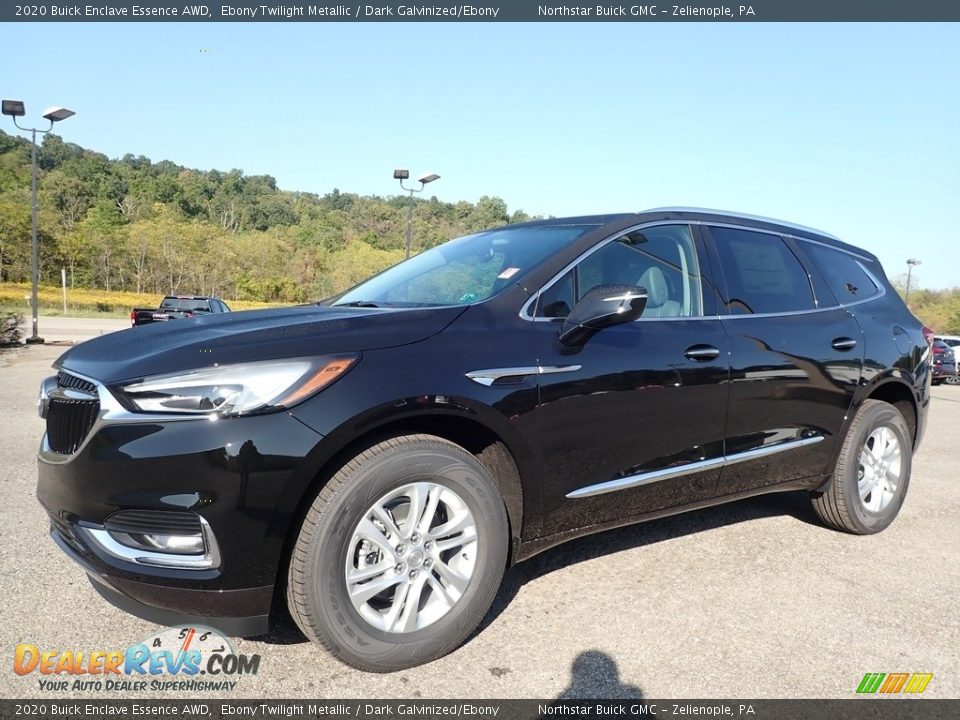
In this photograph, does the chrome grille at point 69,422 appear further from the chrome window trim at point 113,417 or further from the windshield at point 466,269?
the windshield at point 466,269

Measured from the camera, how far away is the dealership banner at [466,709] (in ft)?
6.95

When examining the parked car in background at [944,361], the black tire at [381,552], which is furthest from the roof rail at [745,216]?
the parked car in background at [944,361]

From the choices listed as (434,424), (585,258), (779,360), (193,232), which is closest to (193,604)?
(434,424)

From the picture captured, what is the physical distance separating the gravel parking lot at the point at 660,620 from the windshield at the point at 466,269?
137cm

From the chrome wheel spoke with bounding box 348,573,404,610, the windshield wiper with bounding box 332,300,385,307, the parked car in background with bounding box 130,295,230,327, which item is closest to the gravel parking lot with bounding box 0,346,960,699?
the chrome wheel spoke with bounding box 348,573,404,610

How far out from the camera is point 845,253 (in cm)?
429

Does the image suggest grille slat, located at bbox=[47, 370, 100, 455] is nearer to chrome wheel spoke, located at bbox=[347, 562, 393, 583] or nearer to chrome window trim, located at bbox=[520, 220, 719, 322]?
chrome wheel spoke, located at bbox=[347, 562, 393, 583]

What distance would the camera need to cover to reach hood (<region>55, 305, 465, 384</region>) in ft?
7.14

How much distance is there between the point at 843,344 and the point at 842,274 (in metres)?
0.58

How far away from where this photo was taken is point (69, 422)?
7.48ft

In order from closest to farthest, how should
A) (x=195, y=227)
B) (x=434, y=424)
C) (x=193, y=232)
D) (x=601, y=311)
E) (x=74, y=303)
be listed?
(x=434, y=424) < (x=601, y=311) < (x=74, y=303) < (x=193, y=232) < (x=195, y=227)

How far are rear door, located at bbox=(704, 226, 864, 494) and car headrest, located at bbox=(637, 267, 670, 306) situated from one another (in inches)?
13.6

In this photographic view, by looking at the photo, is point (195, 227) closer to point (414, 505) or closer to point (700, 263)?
point (700, 263)

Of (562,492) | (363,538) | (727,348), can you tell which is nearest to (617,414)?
(562,492)
